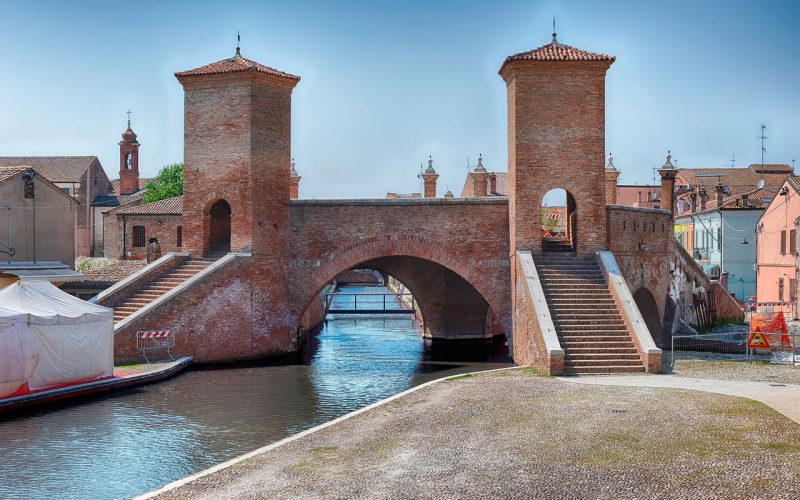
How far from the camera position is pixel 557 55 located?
76.0 feet

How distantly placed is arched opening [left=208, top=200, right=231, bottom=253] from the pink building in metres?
22.9

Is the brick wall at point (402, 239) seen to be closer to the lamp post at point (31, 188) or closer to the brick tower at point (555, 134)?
the brick tower at point (555, 134)

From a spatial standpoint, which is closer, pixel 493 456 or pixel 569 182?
pixel 493 456

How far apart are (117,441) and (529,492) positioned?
8005mm

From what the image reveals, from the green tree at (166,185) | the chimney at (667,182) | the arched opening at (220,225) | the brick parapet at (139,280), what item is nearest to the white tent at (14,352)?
the brick parapet at (139,280)

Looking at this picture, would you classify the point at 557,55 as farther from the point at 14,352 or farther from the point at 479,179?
the point at 14,352

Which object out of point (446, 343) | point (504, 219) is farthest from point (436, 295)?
point (504, 219)

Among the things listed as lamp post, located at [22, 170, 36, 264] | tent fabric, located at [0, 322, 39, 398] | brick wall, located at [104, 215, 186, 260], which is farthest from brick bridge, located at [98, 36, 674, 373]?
brick wall, located at [104, 215, 186, 260]

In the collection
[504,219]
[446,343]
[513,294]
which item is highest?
[504,219]

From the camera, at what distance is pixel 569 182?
23312mm

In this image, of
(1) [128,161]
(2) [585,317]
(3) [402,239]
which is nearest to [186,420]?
(2) [585,317]

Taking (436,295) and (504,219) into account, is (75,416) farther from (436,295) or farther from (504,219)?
(436,295)

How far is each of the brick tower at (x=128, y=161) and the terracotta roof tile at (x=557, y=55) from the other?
46.9m

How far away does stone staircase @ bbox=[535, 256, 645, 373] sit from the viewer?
60.7 feet
